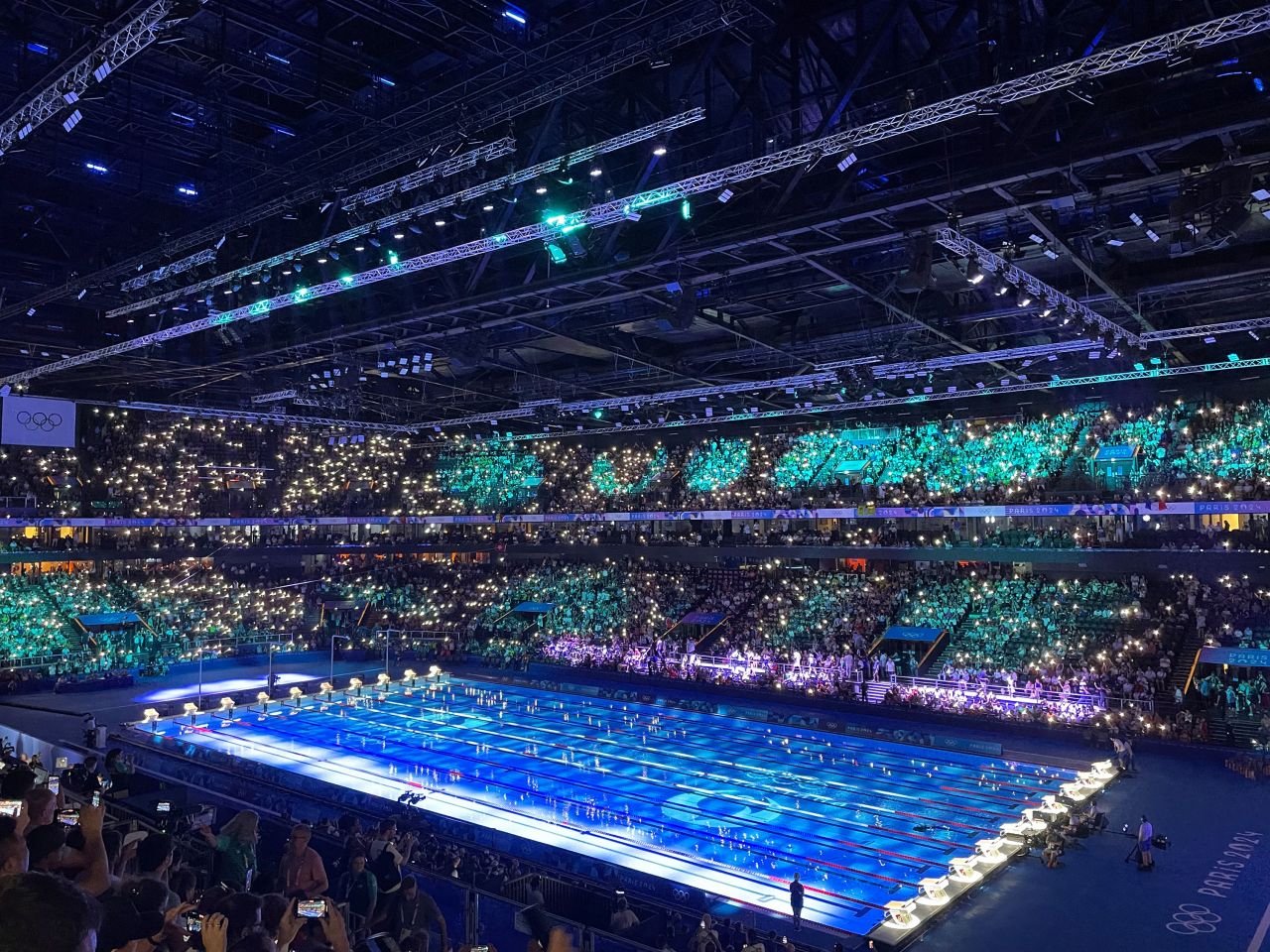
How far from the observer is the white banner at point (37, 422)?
3105 centimetres

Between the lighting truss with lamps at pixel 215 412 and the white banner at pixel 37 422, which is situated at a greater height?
the lighting truss with lamps at pixel 215 412

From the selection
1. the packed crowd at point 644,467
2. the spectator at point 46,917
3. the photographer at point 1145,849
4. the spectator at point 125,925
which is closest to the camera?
the spectator at point 46,917

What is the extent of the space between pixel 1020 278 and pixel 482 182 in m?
9.22

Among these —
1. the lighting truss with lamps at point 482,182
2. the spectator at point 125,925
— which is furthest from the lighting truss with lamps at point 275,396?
the spectator at point 125,925

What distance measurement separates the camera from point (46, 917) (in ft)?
7.09

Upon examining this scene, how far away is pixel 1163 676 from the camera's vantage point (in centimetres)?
2500

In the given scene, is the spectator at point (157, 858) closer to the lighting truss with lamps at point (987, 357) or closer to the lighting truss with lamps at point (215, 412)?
the lighting truss with lamps at point (987, 357)

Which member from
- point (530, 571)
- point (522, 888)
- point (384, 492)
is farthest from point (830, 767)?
point (384, 492)

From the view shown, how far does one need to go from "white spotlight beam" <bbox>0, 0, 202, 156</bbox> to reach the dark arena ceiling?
48 millimetres

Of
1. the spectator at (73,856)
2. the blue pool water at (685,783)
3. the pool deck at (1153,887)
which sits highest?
the spectator at (73,856)

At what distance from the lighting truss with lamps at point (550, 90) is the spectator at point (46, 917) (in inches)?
391

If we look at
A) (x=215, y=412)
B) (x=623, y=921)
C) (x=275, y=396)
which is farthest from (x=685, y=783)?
(x=215, y=412)

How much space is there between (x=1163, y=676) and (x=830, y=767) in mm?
10023

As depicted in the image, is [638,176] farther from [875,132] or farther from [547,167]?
[875,132]
